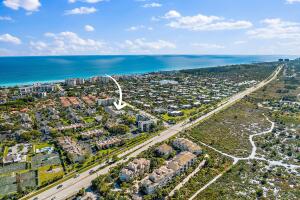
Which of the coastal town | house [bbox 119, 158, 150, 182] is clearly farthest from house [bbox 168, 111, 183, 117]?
house [bbox 119, 158, 150, 182]

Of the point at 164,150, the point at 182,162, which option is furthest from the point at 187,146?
the point at 182,162

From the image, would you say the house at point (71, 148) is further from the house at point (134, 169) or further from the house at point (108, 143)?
the house at point (134, 169)

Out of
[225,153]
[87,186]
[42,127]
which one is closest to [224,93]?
[225,153]

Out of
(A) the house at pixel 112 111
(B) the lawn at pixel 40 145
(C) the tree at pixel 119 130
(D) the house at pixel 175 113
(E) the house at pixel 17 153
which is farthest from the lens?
(A) the house at pixel 112 111

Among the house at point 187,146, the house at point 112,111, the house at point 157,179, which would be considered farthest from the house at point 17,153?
the house at point 187,146

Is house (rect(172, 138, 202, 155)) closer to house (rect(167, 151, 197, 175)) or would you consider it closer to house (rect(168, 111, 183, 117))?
house (rect(167, 151, 197, 175))

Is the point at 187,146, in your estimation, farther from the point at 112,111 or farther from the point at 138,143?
the point at 112,111
